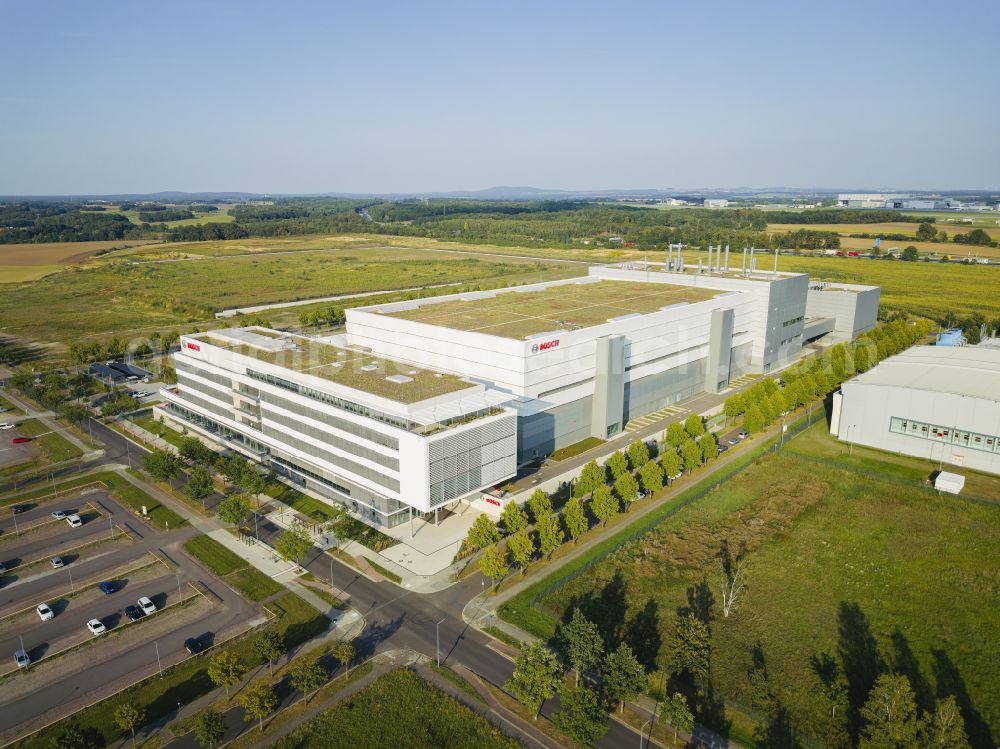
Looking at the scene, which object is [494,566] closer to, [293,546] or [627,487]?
[293,546]

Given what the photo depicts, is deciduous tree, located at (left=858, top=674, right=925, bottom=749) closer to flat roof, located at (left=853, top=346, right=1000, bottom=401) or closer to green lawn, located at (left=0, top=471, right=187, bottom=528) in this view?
flat roof, located at (left=853, top=346, right=1000, bottom=401)

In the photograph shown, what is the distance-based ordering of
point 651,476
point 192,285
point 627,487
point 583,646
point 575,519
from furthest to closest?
point 192,285, point 651,476, point 627,487, point 575,519, point 583,646

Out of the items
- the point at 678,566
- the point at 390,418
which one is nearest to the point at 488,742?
the point at 678,566

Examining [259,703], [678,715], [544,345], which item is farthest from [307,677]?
[544,345]

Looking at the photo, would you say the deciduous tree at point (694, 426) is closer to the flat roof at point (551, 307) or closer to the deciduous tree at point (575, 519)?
the flat roof at point (551, 307)

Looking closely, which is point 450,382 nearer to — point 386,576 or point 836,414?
point 386,576

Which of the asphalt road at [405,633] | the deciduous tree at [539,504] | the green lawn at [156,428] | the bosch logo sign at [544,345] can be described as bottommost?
the asphalt road at [405,633]

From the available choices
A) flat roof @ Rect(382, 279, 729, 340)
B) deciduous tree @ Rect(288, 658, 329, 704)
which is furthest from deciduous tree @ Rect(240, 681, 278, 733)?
flat roof @ Rect(382, 279, 729, 340)

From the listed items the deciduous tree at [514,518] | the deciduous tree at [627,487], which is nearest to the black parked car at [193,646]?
the deciduous tree at [514,518]
